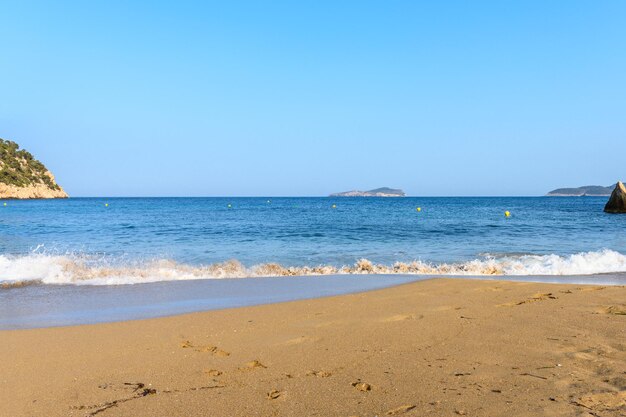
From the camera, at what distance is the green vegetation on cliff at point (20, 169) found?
366 ft

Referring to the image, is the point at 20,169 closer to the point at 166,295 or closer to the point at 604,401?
the point at 166,295

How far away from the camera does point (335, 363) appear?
15.9 feet

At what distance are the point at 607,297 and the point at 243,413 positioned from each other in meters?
7.00

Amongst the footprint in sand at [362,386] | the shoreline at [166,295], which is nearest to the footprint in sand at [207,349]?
the footprint in sand at [362,386]

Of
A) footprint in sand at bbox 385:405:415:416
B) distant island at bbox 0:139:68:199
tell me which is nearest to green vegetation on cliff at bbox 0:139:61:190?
distant island at bbox 0:139:68:199

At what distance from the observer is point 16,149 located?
12094 cm

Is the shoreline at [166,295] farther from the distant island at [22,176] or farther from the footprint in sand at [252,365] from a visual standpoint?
the distant island at [22,176]

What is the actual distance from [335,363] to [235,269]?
9259 mm

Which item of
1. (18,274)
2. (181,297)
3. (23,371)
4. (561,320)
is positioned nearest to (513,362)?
(561,320)

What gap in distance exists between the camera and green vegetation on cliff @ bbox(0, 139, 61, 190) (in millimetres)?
111625

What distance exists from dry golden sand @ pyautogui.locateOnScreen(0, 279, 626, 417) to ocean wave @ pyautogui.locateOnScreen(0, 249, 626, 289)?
5.44 m

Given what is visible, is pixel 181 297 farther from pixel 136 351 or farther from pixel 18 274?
pixel 18 274

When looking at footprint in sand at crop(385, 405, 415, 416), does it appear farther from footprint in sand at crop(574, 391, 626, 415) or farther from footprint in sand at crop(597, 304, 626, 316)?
footprint in sand at crop(597, 304, 626, 316)

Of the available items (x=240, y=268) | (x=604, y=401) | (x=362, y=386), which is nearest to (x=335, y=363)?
(x=362, y=386)
